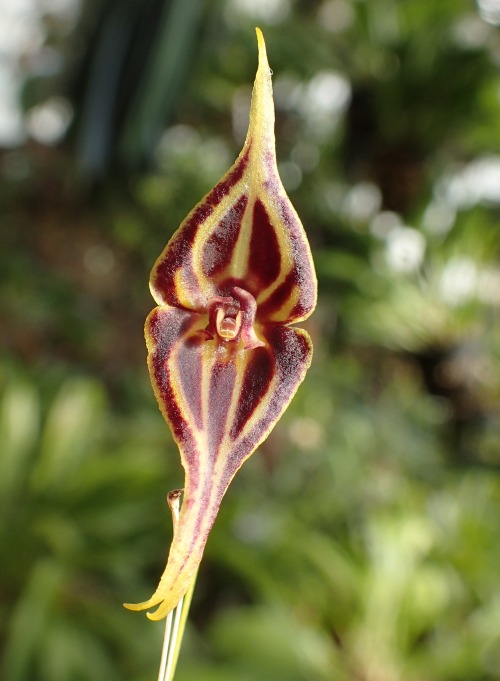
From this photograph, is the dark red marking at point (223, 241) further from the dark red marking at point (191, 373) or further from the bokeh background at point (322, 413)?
the bokeh background at point (322, 413)

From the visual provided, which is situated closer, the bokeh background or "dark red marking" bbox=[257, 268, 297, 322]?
"dark red marking" bbox=[257, 268, 297, 322]

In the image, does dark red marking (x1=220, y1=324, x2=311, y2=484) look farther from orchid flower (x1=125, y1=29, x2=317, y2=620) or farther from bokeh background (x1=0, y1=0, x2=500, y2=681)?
bokeh background (x1=0, y1=0, x2=500, y2=681)

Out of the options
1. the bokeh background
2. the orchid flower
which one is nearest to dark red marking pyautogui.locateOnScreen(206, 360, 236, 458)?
the orchid flower

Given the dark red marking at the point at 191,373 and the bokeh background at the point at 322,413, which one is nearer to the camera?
the dark red marking at the point at 191,373

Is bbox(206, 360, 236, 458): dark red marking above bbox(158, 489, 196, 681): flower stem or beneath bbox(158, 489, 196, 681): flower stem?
above

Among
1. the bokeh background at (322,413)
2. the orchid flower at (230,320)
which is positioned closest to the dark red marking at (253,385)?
the orchid flower at (230,320)

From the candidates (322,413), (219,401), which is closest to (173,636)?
(219,401)

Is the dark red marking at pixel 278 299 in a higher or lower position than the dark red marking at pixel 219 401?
higher
